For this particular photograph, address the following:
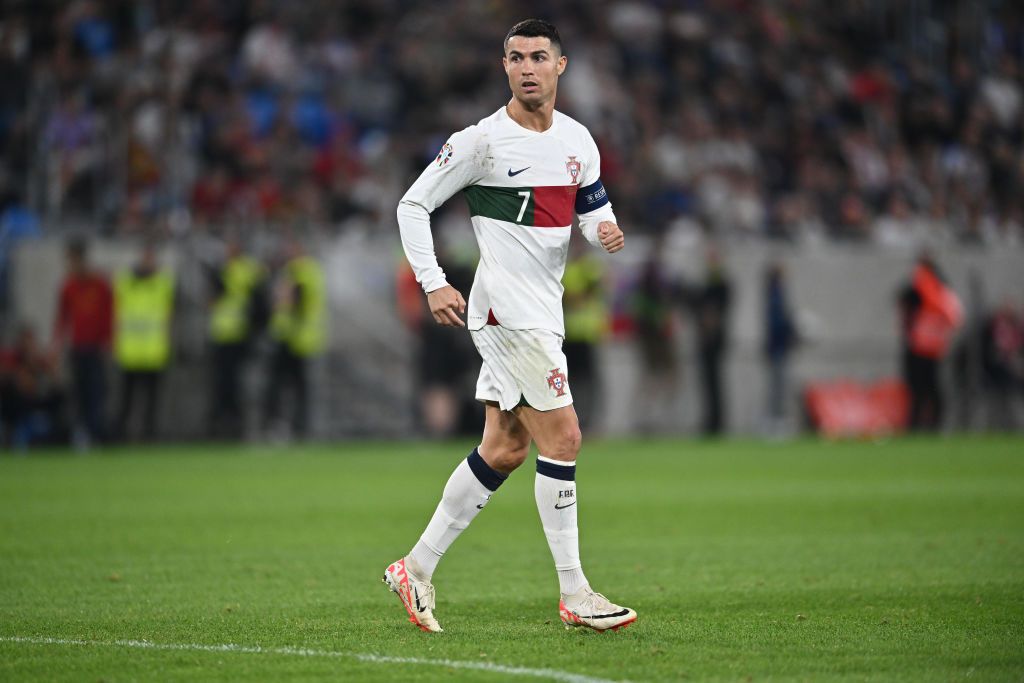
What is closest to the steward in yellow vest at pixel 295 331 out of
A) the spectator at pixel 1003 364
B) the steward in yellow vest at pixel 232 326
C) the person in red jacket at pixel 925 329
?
the steward in yellow vest at pixel 232 326

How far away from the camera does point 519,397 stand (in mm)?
6383

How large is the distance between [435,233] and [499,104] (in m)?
3.38

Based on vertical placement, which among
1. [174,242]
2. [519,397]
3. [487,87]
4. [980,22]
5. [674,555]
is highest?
[980,22]

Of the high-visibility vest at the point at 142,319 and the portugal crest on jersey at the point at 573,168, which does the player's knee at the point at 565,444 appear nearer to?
the portugal crest on jersey at the point at 573,168

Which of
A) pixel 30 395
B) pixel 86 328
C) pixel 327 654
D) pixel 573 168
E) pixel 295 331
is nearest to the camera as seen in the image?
pixel 327 654

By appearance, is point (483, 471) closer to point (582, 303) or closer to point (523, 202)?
point (523, 202)

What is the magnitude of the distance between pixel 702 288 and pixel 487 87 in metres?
4.62

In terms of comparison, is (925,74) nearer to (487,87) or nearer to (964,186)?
(964,186)

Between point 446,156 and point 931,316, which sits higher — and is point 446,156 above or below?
above

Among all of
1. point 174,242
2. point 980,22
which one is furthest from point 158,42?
point 980,22

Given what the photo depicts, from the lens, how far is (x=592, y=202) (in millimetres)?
6777

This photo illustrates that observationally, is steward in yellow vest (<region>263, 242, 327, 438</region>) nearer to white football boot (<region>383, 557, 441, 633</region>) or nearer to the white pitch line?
white football boot (<region>383, 557, 441, 633</region>)

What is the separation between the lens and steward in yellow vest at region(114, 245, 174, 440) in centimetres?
1847

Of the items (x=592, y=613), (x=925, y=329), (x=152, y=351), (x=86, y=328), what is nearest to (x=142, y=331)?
(x=152, y=351)
